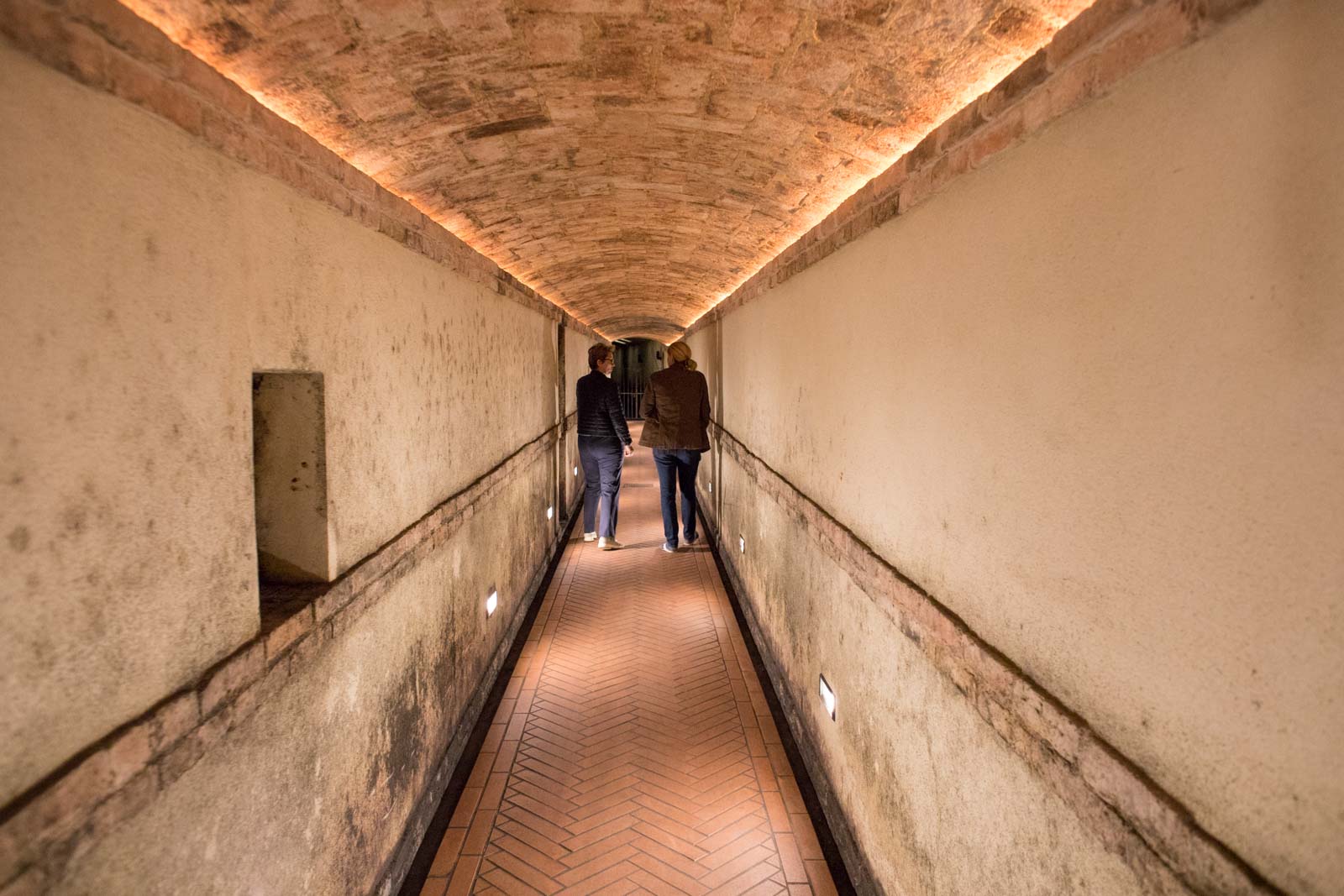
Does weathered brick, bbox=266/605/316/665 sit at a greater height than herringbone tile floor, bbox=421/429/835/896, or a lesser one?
greater

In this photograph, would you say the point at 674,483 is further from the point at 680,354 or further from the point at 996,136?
the point at 996,136

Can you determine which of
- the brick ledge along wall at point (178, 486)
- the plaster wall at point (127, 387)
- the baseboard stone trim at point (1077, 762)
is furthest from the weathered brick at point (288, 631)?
the baseboard stone trim at point (1077, 762)

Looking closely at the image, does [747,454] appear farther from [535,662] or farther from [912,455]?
[912,455]

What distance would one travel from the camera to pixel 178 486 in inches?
71.4

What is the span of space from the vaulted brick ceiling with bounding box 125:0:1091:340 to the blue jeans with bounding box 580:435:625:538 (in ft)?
13.5

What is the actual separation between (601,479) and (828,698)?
534cm

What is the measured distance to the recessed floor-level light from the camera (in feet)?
12.8

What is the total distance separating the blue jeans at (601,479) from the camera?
8.52 meters

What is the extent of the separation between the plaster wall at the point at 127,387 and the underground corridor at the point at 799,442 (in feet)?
0.04

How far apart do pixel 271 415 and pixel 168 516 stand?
3.33ft

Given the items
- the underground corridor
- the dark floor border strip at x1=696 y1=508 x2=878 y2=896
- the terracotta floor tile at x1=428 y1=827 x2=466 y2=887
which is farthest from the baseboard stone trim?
the terracotta floor tile at x1=428 y1=827 x2=466 y2=887

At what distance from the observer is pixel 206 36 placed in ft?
6.73

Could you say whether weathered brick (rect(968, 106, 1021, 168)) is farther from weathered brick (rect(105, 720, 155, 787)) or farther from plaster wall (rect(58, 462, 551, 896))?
plaster wall (rect(58, 462, 551, 896))

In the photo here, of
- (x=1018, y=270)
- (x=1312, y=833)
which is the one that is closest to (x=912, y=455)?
(x=1018, y=270)
